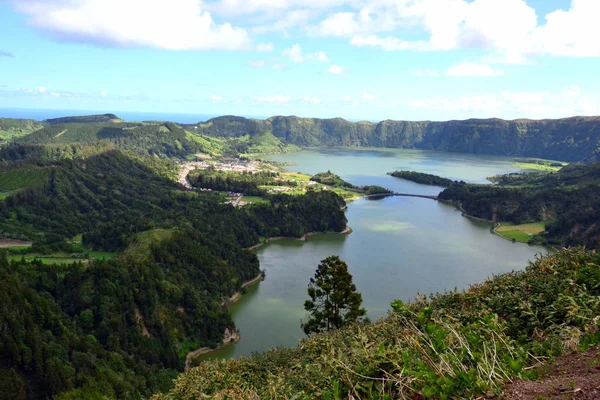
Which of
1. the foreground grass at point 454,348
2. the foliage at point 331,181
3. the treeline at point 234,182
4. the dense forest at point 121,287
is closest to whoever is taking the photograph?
the foreground grass at point 454,348

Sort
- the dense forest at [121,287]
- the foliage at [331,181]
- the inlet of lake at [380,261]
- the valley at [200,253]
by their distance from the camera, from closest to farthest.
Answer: the dense forest at [121,287]
the valley at [200,253]
the inlet of lake at [380,261]
the foliage at [331,181]

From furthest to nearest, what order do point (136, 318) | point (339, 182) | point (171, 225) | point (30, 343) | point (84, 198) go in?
point (339, 182) → point (84, 198) → point (171, 225) → point (136, 318) → point (30, 343)

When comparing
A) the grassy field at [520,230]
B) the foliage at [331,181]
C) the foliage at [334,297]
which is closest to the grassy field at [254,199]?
the foliage at [331,181]

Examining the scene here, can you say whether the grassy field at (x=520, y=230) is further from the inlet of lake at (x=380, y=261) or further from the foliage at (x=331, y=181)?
the foliage at (x=331, y=181)

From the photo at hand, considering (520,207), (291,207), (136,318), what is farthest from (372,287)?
(520,207)

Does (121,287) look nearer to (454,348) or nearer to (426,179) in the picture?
(454,348)

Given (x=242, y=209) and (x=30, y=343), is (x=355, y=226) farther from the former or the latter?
(x=30, y=343)

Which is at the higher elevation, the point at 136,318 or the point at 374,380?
the point at 374,380
